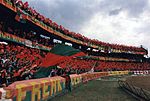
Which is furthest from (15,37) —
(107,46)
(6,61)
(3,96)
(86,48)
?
(107,46)

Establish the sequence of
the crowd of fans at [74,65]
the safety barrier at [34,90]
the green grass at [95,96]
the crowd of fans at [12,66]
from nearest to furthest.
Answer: the safety barrier at [34,90] → the crowd of fans at [12,66] → the green grass at [95,96] → the crowd of fans at [74,65]

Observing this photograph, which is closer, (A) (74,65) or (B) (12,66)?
(B) (12,66)

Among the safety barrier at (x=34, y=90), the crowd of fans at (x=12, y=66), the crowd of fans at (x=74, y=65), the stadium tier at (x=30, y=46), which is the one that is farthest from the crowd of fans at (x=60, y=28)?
the safety barrier at (x=34, y=90)

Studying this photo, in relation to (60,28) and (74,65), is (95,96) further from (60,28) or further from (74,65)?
(60,28)

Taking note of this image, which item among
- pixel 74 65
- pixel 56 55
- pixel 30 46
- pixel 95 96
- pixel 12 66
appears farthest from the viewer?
pixel 74 65

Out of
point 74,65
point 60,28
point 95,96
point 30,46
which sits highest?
point 60,28

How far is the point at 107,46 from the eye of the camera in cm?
6788

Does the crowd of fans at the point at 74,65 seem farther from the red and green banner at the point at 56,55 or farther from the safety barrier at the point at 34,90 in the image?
the red and green banner at the point at 56,55

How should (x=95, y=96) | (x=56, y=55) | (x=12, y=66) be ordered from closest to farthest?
(x=56, y=55)
(x=12, y=66)
(x=95, y=96)

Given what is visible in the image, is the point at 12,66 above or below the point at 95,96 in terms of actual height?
above

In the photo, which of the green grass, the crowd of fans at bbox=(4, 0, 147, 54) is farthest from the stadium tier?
the green grass

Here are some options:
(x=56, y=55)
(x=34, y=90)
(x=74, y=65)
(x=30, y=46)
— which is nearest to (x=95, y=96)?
(x=56, y=55)

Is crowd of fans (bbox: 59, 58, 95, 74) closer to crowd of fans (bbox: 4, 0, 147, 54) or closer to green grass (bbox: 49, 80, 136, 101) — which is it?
crowd of fans (bbox: 4, 0, 147, 54)

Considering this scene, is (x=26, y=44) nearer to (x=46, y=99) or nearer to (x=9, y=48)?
(x=9, y=48)
